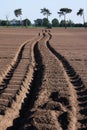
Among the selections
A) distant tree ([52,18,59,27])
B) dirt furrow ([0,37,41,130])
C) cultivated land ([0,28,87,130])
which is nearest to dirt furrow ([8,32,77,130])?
cultivated land ([0,28,87,130])

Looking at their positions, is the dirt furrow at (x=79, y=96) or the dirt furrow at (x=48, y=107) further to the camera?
the dirt furrow at (x=79, y=96)

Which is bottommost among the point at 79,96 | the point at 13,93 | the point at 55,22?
the point at 55,22

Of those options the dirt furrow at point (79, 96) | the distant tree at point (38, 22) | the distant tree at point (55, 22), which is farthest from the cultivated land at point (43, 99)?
the distant tree at point (38, 22)

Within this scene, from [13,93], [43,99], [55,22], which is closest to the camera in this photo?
[43,99]

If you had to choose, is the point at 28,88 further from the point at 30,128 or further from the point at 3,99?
the point at 30,128

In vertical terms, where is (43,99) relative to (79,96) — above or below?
above

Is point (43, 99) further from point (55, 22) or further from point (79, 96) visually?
point (55, 22)

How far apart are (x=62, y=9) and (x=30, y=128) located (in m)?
130

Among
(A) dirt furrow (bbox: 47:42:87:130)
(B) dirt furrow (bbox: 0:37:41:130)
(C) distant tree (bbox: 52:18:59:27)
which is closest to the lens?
(A) dirt furrow (bbox: 47:42:87:130)

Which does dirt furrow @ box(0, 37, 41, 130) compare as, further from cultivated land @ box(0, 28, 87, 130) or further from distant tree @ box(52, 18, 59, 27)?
distant tree @ box(52, 18, 59, 27)

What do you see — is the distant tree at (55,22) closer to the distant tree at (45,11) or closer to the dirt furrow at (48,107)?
the distant tree at (45,11)

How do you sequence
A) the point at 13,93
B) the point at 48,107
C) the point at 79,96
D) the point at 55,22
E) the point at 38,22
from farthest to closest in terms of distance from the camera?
the point at 38,22
the point at 55,22
the point at 13,93
the point at 79,96
the point at 48,107

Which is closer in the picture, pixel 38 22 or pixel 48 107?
pixel 48 107

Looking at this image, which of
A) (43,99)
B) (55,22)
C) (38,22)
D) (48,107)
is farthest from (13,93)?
(38,22)
